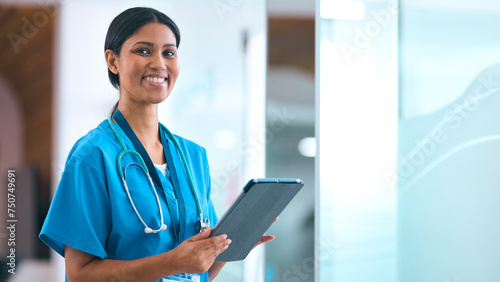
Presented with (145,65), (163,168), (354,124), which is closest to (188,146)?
(163,168)

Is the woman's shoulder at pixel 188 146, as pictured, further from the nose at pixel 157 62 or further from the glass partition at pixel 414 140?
the glass partition at pixel 414 140

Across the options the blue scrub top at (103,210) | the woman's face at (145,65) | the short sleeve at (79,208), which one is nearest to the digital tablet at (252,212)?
the blue scrub top at (103,210)

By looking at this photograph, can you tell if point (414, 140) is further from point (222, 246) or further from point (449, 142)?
point (222, 246)

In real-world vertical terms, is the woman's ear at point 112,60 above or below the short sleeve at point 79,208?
above

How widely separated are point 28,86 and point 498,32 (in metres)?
1.73

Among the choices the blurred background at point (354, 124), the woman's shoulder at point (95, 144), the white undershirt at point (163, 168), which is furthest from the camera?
the blurred background at point (354, 124)

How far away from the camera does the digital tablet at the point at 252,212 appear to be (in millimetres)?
1003

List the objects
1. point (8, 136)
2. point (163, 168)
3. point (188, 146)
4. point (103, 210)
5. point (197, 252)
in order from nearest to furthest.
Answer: point (197, 252)
point (103, 210)
point (163, 168)
point (188, 146)
point (8, 136)

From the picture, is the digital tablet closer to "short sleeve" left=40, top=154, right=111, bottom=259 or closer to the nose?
"short sleeve" left=40, top=154, right=111, bottom=259

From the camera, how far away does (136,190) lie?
1123 millimetres

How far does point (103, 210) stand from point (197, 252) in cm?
24

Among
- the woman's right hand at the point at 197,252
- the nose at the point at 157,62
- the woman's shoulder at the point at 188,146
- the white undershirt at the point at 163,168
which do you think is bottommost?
the woman's right hand at the point at 197,252

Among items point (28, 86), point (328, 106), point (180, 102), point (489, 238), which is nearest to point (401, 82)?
point (328, 106)

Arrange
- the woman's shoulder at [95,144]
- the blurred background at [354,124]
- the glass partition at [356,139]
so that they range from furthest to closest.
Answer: the glass partition at [356,139] < the blurred background at [354,124] < the woman's shoulder at [95,144]
